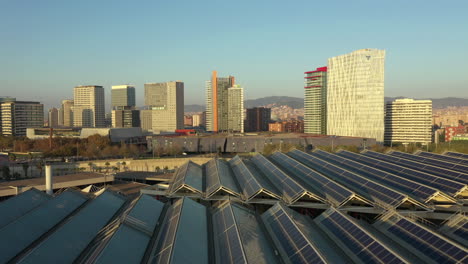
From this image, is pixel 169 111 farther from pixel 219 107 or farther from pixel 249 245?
pixel 249 245

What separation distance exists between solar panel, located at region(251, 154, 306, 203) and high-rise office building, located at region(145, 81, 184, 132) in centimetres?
14081

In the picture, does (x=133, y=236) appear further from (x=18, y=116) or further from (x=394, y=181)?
(x=18, y=116)

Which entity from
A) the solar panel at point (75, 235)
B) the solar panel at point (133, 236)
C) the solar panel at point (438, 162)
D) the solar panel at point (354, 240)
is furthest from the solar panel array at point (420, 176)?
the solar panel at point (75, 235)

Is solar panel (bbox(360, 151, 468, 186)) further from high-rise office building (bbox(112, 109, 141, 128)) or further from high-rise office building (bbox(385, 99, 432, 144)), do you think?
high-rise office building (bbox(112, 109, 141, 128))

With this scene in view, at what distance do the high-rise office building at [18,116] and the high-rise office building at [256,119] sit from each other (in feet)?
329

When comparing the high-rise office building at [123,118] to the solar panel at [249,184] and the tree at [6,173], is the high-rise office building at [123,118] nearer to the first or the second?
the tree at [6,173]

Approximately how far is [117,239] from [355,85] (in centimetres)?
10131

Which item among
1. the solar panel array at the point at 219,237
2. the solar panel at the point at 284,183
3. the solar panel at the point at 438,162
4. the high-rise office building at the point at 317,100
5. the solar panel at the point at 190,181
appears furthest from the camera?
the high-rise office building at the point at 317,100

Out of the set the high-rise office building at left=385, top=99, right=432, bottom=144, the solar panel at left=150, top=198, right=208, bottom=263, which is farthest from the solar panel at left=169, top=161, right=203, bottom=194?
the high-rise office building at left=385, top=99, right=432, bottom=144

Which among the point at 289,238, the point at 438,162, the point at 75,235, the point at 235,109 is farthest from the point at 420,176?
the point at 235,109

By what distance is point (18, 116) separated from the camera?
135 meters

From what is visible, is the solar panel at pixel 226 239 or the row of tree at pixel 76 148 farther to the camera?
the row of tree at pixel 76 148

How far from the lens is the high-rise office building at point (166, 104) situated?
173500mm

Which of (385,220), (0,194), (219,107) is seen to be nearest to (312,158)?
(385,220)
